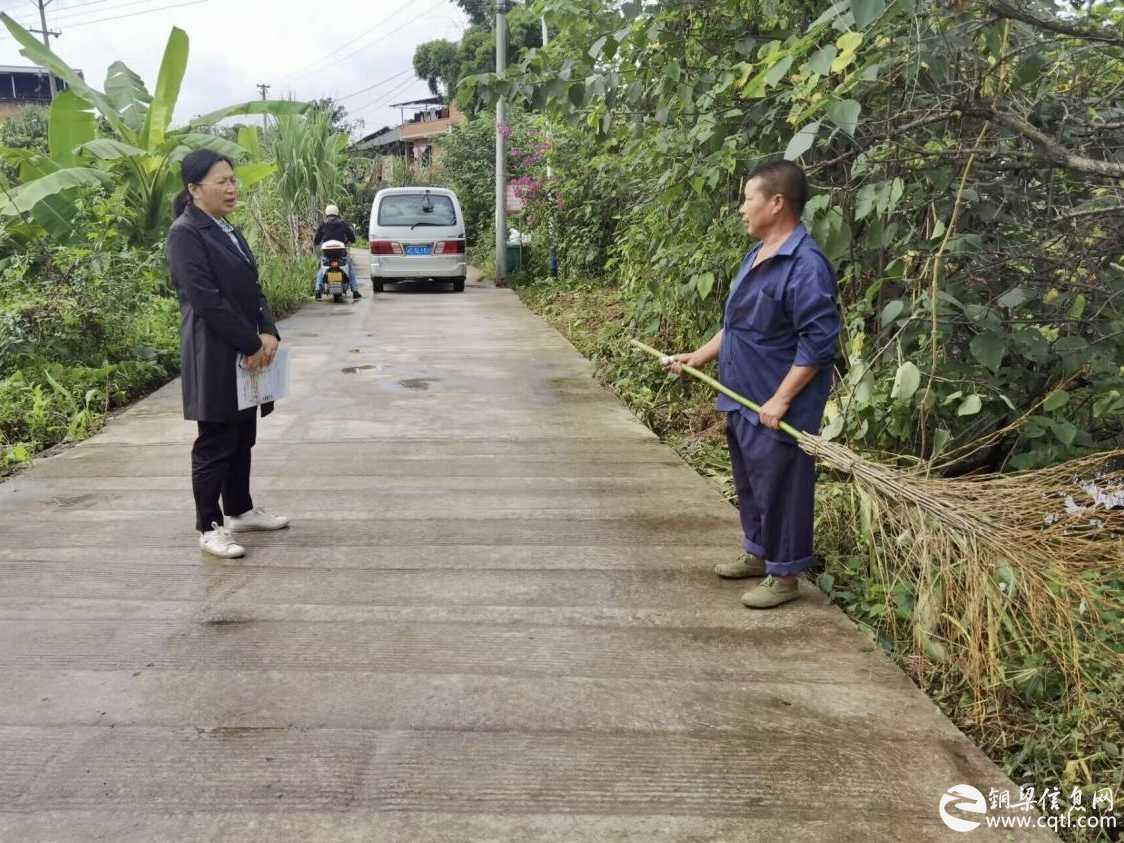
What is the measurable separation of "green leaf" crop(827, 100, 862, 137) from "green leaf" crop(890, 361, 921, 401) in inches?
38.4

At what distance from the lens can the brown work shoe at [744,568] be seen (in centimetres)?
395

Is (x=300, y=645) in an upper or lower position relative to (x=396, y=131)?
lower

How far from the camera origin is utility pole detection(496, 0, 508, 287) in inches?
645

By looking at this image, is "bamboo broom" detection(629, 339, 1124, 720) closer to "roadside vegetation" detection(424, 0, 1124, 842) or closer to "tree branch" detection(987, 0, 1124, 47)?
"roadside vegetation" detection(424, 0, 1124, 842)

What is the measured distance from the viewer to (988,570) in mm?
2934

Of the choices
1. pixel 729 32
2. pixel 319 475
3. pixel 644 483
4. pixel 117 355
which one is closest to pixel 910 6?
pixel 729 32

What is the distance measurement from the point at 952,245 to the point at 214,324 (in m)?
3.03

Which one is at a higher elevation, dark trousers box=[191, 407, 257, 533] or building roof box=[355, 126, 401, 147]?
building roof box=[355, 126, 401, 147]

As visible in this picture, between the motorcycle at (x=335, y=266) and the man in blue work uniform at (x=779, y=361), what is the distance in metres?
11.8

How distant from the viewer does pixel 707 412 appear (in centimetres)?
690

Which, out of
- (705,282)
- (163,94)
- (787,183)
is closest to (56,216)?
(163,94)

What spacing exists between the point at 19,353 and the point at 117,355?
1057 millimetres

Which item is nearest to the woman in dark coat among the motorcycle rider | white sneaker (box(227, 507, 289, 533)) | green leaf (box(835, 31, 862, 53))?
white sneaker (box(227, 507, 289, 533))

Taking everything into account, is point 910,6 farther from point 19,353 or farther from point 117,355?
point 117,355
